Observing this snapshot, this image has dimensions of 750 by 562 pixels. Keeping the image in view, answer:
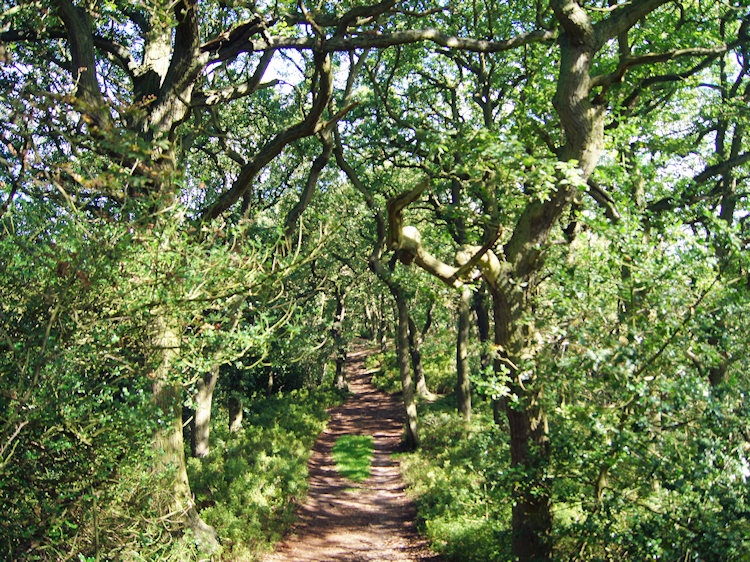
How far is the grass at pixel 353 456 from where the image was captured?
16688mm

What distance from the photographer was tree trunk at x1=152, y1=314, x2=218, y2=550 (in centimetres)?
547

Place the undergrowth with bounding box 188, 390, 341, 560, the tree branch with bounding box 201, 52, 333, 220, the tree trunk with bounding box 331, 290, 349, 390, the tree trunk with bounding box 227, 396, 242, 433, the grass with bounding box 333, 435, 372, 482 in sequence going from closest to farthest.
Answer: the tree branch with bounding box 201, 52, 333, 220, the undergrowth with bounding box 188, 390, 341, 560, the grass with bounding box 333, 435, 372, 482, the tree trunk with bounding box 227, 396, 242, 433, the tree trunk with bounding box 331, 290, 349, 390

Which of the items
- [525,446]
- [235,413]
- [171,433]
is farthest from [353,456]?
[525,446]

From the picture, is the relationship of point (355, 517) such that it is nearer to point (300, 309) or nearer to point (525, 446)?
point (525, 446)

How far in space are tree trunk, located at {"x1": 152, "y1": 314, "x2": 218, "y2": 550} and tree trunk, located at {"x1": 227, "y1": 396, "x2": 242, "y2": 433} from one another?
10796mm

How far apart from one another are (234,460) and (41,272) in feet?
34.5

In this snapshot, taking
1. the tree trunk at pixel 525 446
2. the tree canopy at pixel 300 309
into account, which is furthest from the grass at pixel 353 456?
the tree trunk at pixel 525 446

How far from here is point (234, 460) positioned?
45.9 ft

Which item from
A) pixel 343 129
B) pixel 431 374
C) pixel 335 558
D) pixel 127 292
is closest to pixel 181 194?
pixel 127 292

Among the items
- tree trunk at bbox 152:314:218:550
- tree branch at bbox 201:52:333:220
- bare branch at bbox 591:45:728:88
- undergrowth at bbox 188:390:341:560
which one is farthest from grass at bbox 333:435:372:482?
bare branch at bbox 591:45:728:88

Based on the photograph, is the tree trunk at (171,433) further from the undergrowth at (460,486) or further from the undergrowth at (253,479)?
the undergrowth at (460,486)

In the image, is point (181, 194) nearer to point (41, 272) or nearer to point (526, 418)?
point (41, 272)

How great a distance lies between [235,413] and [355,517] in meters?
8.22

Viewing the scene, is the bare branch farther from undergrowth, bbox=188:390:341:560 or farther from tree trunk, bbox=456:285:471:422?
tree trunk, bbox=456:285:471:422
